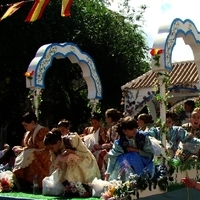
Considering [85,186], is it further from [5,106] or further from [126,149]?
[5,106]

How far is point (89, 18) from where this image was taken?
20.1 meters

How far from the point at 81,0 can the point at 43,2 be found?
1067 cm

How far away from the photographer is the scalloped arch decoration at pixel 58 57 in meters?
9.77

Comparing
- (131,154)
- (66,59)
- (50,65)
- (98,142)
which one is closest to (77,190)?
(131,154)

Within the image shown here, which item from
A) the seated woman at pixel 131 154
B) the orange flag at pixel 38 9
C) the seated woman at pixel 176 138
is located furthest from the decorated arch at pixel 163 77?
the orange flag at pixel 38 9

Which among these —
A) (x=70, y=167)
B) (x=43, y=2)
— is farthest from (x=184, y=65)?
(x=70, y=167)

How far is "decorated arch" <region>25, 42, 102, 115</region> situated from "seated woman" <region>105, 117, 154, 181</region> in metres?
3.35

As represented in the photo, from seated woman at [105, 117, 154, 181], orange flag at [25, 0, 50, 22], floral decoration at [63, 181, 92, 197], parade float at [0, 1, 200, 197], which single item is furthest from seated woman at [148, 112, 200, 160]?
orange flag at [25, 0, 50, 22]

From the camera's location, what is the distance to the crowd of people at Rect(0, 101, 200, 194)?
682 centimetres

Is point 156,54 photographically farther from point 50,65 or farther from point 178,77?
point 178,77

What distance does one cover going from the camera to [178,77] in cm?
1784

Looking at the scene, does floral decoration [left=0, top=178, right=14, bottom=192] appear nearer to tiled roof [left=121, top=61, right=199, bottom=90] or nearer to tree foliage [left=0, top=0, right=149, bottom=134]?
tree foliage [left=0, top=0, right=149, bottom=134]

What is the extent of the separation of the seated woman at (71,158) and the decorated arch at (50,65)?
2518 mm

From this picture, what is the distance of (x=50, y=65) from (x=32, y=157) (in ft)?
8.35
